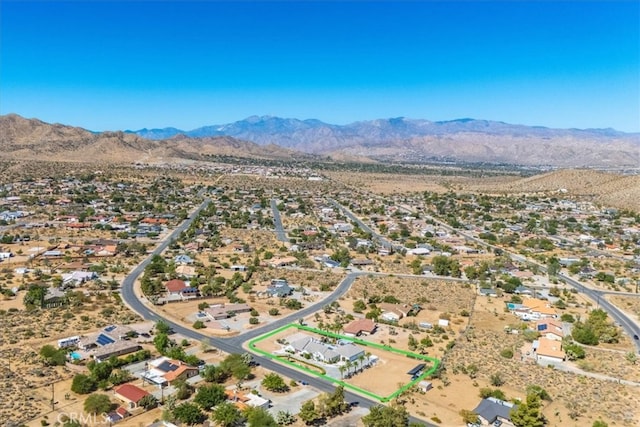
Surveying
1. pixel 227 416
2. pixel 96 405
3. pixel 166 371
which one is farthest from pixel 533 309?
pixel 96 405

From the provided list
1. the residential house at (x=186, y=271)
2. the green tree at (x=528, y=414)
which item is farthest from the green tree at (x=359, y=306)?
the green tree at (x=528, y=414)

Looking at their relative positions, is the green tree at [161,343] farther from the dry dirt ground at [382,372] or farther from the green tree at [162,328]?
the dry dirt ground at [382,372]

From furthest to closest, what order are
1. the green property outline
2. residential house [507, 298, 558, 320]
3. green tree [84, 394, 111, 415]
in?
residential house [507, 298, 558, 320] < the green property outline < green tree [84, 394, 111, 415]

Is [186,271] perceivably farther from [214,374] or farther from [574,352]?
[574,352]

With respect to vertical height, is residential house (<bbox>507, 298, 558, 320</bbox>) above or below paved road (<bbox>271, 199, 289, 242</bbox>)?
below

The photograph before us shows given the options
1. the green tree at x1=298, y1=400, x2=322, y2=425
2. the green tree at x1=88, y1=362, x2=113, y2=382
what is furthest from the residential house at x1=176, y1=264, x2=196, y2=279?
the green tree at x1=298, y1=400, x2=322, y2=425

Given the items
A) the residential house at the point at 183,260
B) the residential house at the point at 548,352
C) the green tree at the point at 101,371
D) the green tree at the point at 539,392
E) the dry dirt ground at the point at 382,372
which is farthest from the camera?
the residential house at the point at 183,260

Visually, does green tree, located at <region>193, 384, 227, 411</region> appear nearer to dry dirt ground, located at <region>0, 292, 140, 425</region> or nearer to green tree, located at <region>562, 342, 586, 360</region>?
dry dirt ground, located at <region>0, 292, 140, 425</region>
